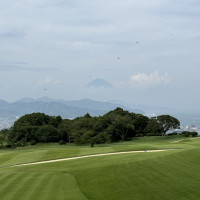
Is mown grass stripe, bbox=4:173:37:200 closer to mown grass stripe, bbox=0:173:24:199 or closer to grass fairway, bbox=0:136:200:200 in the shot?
grass fairway, bbox=0:136:200:200

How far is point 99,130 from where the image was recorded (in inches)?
3462

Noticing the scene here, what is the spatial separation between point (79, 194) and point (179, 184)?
6969 millimetres

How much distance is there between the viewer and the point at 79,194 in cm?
1866

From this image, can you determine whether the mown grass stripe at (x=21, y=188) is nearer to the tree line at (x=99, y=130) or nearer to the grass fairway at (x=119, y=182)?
the grass fairway at (x=119, y=182)

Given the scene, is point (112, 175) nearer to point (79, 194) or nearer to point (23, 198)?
point (79, 194)

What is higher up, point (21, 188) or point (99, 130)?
point (99, 130)

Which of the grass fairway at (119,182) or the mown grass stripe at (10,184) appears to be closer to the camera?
the grass fairway at (119,182)

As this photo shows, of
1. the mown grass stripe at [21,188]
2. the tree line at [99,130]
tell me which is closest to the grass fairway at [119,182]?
the mown grass stripe at [21,188]

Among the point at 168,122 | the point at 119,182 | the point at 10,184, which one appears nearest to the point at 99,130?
the point at 168,122

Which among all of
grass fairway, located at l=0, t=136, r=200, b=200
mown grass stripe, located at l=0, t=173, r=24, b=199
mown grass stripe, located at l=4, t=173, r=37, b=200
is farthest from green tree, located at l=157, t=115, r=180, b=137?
mown grass stripe, located at l=4, t=173, r=37, b=200

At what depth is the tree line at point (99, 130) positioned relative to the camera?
75.6 metres

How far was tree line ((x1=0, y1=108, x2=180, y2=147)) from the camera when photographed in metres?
75.6

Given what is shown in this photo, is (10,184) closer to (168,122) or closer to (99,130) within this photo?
(168,122)

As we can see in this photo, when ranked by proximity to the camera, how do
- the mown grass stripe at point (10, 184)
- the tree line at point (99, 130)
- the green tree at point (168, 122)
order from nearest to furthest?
the mown grass stripe at point (10, 184) → the green tree at point (168, 122) → the tree line at point (99, 130)
